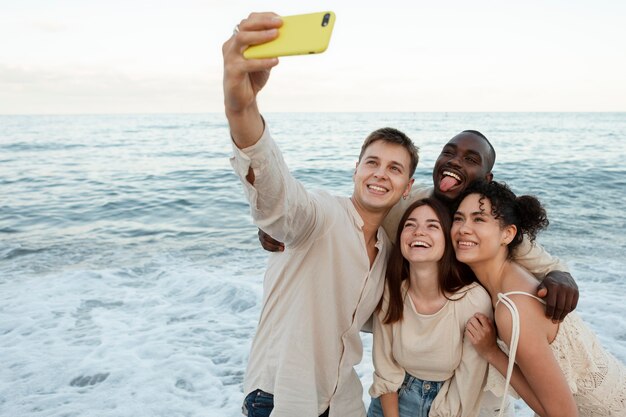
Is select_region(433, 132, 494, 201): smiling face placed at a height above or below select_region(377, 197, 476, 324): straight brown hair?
above

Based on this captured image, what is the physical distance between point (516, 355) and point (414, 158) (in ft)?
3.73

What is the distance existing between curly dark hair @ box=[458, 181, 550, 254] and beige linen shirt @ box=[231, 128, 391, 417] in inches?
29.5

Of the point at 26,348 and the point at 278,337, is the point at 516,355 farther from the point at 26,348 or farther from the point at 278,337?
the point at 26,348

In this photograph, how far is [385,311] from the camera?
2938 mm

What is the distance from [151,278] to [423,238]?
22.5ft

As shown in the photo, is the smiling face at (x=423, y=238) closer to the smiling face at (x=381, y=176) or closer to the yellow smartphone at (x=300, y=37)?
the smiling face at (x=381, y=176)

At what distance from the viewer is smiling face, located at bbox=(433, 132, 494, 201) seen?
338 cm

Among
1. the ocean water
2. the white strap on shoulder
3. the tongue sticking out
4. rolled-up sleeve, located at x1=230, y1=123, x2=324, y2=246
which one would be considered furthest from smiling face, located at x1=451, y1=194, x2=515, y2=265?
the ocean water

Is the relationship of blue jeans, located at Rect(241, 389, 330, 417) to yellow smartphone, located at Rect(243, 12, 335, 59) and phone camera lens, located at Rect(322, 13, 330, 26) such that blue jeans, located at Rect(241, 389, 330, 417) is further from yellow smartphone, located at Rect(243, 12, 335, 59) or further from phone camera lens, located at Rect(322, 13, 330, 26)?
phone camera lens, located at Rect(322, 13, 330, 26)

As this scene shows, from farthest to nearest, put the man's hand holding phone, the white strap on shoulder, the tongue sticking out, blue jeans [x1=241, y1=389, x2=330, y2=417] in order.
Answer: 1. the tongue sticking out
2. blue jeans [x1=241, y1=389, x2=330, y2=417]
3. the white strap on shoulder
4. the man's hand holding phone

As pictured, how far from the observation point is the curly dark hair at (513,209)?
282 centimetres

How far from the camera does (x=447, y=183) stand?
3.38 metres

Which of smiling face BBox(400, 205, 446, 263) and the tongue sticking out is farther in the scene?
the tongue sticking out

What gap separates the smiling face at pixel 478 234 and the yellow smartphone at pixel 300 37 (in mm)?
1665
